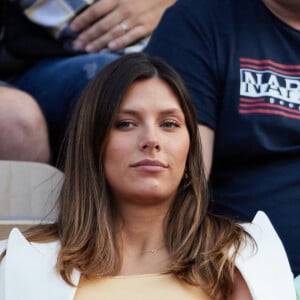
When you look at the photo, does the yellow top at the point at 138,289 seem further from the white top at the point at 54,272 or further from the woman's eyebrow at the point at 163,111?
the woman's eyebrow at the point at 163,111

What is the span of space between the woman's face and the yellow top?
0.19 m

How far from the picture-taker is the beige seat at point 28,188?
8.93ft

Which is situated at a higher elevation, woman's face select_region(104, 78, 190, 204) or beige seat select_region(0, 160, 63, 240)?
woman's face select_region(104, 78, 190, 204)

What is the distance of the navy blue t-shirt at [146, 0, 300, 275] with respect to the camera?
2.60 m

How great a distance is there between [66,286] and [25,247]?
0.13 metres

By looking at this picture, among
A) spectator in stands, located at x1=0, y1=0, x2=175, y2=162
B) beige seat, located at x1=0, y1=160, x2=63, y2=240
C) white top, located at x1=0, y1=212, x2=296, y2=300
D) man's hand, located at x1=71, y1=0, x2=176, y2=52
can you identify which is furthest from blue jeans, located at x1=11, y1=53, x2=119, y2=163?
white top, located at x1=0, y1=212, x2=296, y2=300

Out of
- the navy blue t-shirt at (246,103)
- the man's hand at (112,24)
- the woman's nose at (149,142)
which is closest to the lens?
the woman's nose at (149,142)

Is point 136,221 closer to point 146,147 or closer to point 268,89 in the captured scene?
point 146,147

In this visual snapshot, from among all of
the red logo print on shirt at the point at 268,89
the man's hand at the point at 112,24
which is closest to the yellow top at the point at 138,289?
the red logo print on shirt at the point at 268,89

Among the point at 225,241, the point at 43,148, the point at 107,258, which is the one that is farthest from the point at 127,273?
the point at 43,148

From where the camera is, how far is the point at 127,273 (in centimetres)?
231

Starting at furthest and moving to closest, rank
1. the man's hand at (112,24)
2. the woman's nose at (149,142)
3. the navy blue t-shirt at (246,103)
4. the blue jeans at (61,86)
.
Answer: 1. the man's hand at (112,24)
2. the blue jeans at (61,86)
3. the navy blue t-shirt at (246,103)
4. the woman's nose at (149,142)

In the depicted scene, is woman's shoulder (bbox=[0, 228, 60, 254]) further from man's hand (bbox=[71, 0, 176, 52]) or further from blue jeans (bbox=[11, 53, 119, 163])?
A: man's hand (bbox=[71, 0, 176, 52])

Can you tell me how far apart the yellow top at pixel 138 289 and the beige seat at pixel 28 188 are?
1.56 ft
